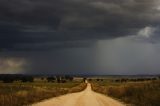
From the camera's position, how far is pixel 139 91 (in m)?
44.5

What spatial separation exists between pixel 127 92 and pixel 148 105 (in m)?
18.9

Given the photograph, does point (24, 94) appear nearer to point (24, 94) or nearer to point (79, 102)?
point (24, 94)

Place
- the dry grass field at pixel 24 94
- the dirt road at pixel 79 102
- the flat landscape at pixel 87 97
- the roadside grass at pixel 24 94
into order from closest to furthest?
the roadside grass at pixel 24 94 → the dry grass field at pixel 24 94 → the dirt road at pixel 79 102 → the flat landscape at pixel 87 97

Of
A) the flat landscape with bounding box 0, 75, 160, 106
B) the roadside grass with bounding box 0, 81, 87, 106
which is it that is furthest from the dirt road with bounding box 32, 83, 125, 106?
the roadside grass with bounding box 0, 81, 87, 106

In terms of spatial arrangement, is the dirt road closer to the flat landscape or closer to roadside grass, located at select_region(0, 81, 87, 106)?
the flat landscape

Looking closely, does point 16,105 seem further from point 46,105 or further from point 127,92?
point 127,92

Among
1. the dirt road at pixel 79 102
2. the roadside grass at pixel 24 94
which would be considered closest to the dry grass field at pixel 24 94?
the roadside grass at pixel 24 94

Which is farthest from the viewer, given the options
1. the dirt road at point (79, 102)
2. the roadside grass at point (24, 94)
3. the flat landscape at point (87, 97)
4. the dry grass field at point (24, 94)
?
the flat landscape at point (87, 97)

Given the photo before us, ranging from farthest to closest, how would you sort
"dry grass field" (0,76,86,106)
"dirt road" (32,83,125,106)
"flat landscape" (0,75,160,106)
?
"flat landscape" (0,75,160,106) < "dirt road" (32,83,125,106) < "dry grass field" (0,76,86,106)

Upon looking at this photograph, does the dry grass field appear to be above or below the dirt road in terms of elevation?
above

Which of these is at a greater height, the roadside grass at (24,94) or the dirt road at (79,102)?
the roadside grass at (24,94)

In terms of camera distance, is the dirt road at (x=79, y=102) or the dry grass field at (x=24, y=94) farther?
the dirt road at (x=79, y=102)

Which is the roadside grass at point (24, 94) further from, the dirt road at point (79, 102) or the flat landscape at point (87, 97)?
the dirt road at point (79, 102)

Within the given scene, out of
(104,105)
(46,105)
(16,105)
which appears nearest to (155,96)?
(104,105)
